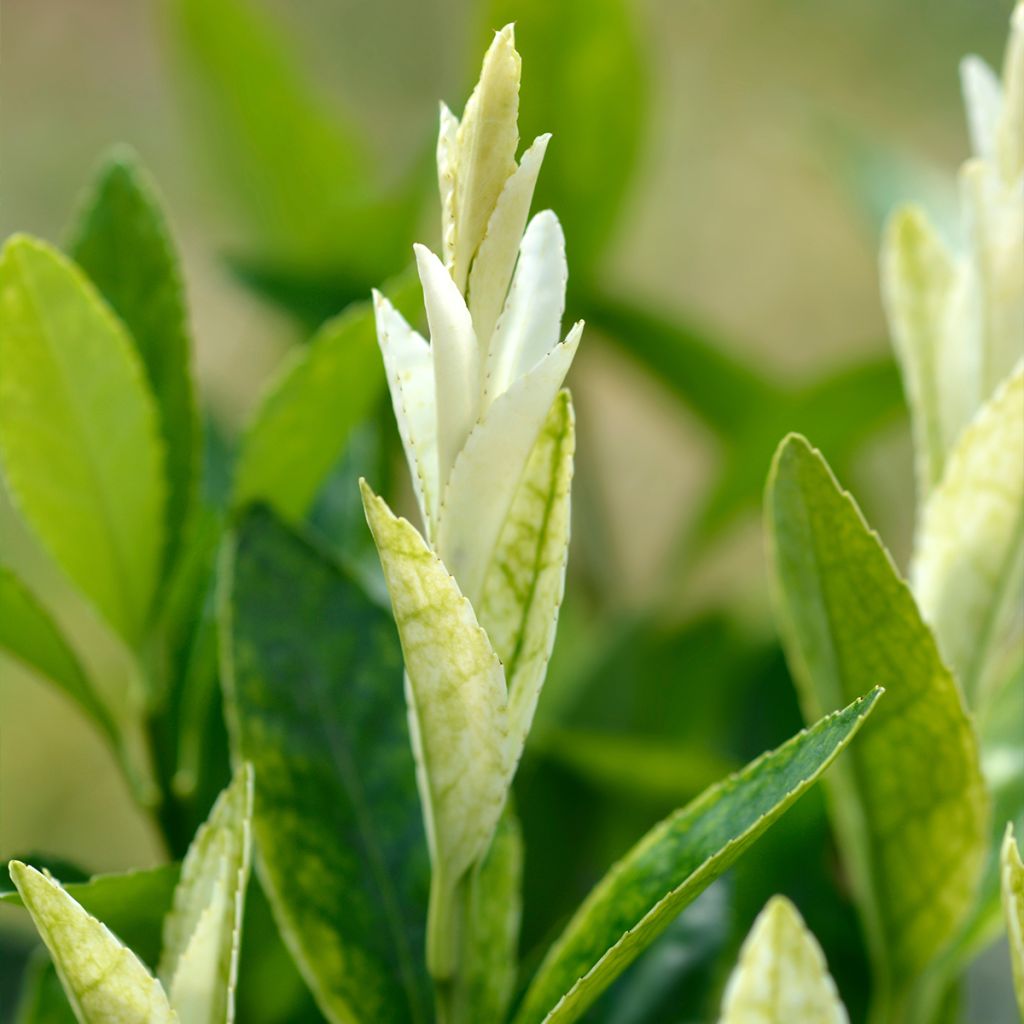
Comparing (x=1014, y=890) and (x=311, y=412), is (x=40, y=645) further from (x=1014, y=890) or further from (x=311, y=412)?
(x=1014, y=890)

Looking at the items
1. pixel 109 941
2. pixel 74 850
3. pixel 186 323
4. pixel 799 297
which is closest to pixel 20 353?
pixel 186 323

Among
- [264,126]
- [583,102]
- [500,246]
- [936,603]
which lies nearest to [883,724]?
[936,603]

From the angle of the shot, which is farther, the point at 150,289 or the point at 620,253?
the point at 620,253

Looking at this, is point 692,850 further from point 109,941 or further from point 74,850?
point 74,850

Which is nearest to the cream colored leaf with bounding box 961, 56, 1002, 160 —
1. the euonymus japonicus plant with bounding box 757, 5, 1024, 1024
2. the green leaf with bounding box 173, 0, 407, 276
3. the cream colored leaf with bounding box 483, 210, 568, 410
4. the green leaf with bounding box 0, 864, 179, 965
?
the euonymus japonicus plant with bounding box 757, 5, 1024, 1024

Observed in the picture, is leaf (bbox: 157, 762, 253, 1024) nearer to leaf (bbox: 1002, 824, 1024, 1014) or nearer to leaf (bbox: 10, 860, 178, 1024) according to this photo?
leaf (bbox: 10, 860, 178, 1024)

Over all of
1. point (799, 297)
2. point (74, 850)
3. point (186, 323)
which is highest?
point (799, 297)
